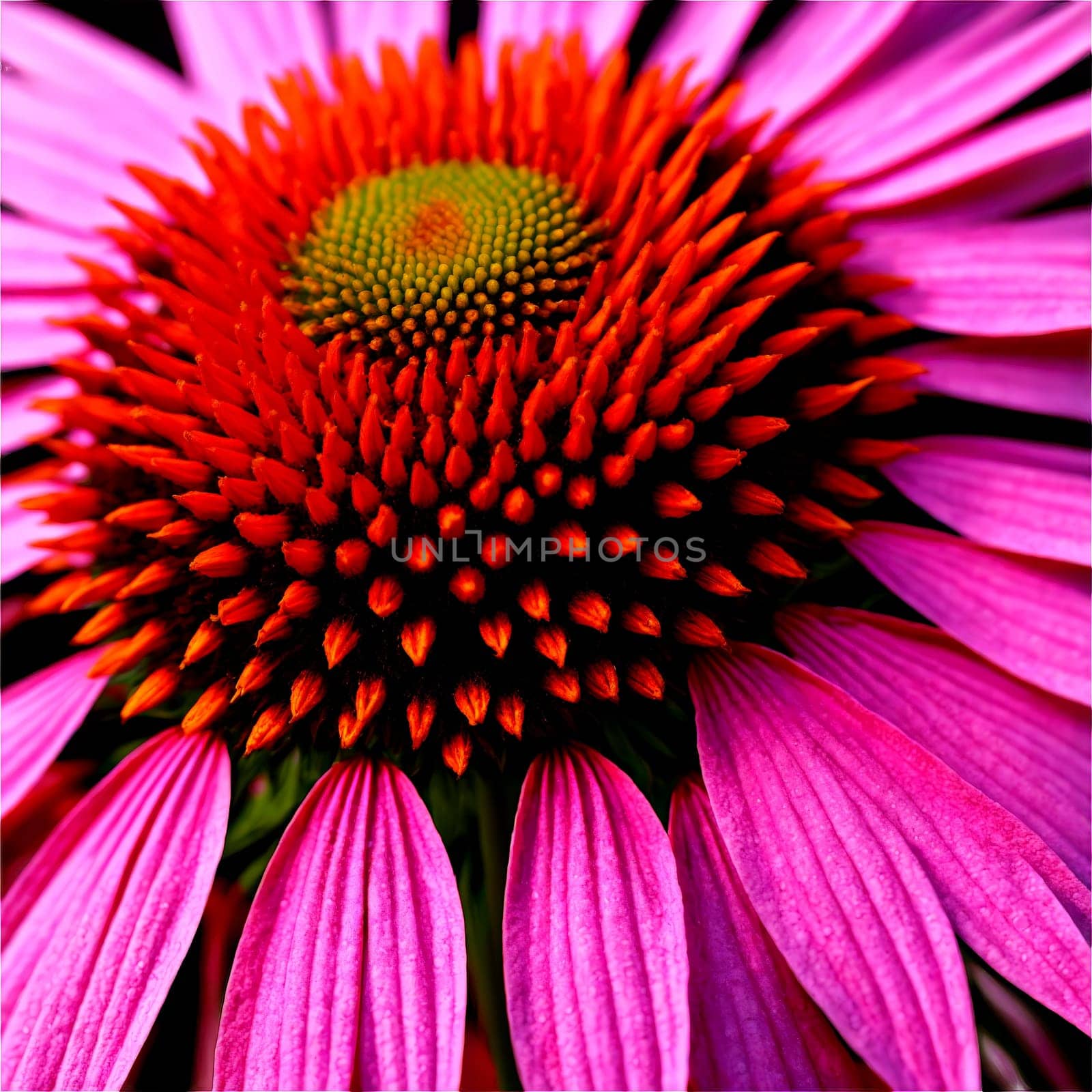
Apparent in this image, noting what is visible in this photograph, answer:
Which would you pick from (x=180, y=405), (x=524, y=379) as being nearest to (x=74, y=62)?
(x=180, y=405)

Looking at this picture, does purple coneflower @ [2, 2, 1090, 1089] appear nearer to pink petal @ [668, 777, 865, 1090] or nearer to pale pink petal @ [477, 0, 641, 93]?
pink petal @ [668, 777, 865, 1090]

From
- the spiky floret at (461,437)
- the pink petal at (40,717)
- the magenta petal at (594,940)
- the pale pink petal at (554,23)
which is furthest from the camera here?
the pale pink petal at (554,23)

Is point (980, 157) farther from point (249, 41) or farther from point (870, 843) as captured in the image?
point (249, 41)

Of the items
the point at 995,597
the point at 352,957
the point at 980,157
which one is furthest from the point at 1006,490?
the point at 352,957

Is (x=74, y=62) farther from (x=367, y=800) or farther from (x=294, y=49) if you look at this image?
(x=367, y=800)

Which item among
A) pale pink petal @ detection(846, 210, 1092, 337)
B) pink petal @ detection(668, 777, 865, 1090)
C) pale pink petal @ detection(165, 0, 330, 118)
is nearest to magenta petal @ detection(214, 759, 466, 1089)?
pink petal @ detection(668, 777, 865, 1090)

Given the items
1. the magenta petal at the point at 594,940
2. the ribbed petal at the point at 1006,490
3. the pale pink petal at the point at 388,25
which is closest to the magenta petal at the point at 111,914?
the magenta petal at the point at 594,940

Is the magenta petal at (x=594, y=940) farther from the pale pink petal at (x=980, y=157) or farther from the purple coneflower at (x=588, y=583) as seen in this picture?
the pale pink petal at (x=980, y=157)
